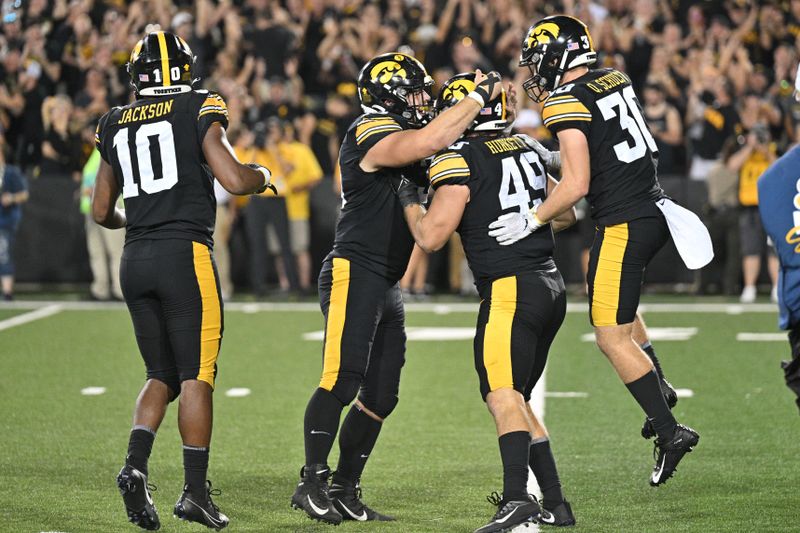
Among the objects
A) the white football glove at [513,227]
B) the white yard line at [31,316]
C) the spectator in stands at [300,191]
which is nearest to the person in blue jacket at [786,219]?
the white football glove at [513,227]

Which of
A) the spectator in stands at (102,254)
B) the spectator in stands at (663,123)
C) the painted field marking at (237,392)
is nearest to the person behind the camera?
the painted field marking at (237,392)

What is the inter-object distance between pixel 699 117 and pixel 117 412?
948 centimetres

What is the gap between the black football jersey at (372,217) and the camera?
5.65 m

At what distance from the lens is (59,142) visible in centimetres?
1633

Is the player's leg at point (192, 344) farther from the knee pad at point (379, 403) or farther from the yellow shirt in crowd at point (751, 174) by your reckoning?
the yellow shirt in crowd at point (751, 174)

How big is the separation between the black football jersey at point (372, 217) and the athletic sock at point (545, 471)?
970mm

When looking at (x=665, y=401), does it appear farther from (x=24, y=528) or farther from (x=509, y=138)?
(x=24, y=528)

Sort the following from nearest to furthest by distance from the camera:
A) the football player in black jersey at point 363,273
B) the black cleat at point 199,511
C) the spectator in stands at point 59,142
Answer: the black cleat at point 199,511
the football player in black jersey at point 363,273
the spectator in stands at point 59,142

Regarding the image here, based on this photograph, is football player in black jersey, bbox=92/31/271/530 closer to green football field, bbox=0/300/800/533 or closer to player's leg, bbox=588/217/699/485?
green football field, bbox=0/300/800/533

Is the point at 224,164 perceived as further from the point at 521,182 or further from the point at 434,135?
the point at 521,182

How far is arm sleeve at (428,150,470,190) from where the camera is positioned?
213 inches

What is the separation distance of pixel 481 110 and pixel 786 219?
1499 mm

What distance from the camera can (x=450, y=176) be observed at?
539cm

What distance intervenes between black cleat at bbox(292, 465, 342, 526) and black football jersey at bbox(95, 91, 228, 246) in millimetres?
1106
